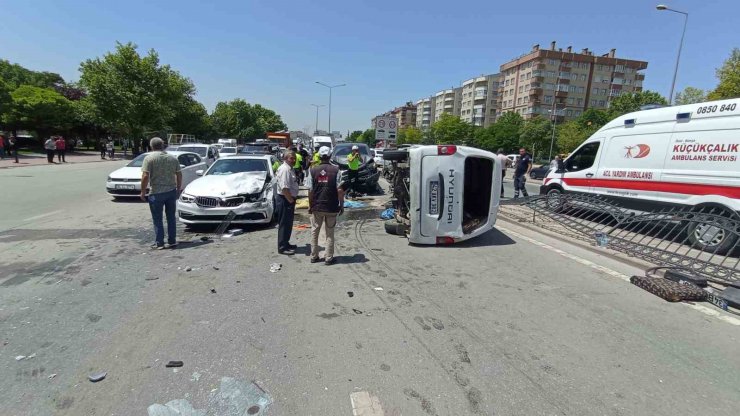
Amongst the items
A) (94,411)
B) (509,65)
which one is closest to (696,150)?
(94,411)

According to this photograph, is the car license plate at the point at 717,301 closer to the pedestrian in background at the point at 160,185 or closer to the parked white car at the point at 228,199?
the parked white car at the point at 228,199

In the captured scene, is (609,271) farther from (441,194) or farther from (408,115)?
(408,115)

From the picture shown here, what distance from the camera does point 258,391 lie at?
2.71 m

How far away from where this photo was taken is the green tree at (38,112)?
3284 cm

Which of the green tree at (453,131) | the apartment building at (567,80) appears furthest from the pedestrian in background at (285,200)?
the apartment building at (567,80)

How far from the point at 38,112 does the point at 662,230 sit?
4546 centimetres

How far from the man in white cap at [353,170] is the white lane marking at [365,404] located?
34.2ft

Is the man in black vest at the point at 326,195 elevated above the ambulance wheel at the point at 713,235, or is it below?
above

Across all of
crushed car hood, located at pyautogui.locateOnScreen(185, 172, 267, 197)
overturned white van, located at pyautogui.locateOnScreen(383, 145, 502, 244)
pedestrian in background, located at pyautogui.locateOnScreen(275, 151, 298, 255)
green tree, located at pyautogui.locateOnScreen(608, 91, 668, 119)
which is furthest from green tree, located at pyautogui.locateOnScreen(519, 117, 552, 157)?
pedestrian in background, located at pyautogui.locateOnScreen(275, 151, 298, 255)

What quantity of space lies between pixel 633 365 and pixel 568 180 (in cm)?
865

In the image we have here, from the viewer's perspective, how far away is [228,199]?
7.57m

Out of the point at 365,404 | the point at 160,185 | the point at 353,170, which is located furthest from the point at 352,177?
the point at 365,404

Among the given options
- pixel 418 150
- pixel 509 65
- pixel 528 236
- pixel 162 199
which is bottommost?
pixel 528 236

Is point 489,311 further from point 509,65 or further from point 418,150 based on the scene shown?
point 509,65
